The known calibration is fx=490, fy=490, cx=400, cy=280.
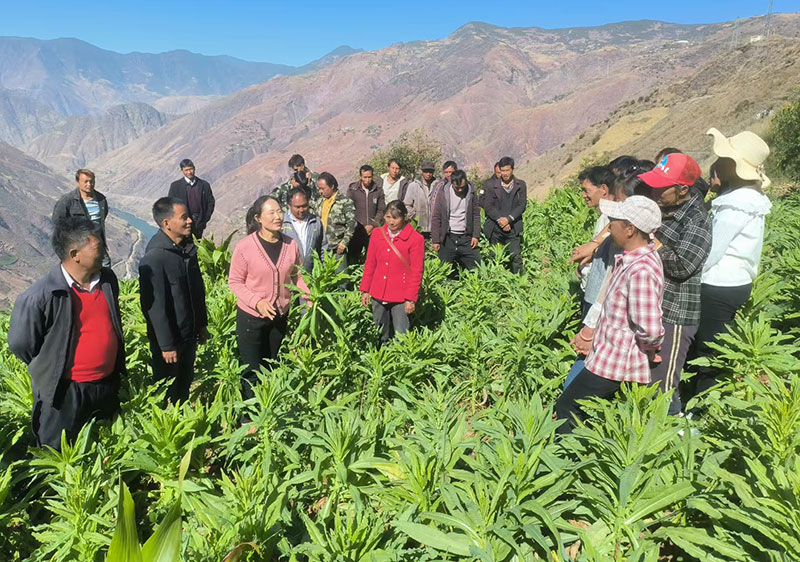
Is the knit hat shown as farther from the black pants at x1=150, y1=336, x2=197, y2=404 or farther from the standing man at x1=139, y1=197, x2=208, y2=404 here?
the black pants at x1=150, y1=336, x2=197, y2=404

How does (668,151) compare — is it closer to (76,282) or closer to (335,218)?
(335,218)

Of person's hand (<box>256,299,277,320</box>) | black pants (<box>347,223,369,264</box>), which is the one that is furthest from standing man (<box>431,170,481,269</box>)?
person's hand (<box>256,299,277,320</box>)

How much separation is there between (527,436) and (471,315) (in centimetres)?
261

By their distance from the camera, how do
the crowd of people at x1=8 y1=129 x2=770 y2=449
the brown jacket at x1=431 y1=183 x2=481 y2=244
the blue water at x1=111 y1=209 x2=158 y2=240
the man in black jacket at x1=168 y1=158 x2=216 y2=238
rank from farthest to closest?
the blue water at x1=111 y1=209 x2=158 y2=240, the man in black jacket at x1=168 y1=158 x2=216 y2=238, the brown jacket at x1=431 y1=183 x2=481 y2=244, the crowd of people at x1=8 y1=129 x2=770 y2=449

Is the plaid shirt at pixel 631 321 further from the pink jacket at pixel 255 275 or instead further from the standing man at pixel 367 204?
the standing man at pixel 367 204

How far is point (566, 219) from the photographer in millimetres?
9078

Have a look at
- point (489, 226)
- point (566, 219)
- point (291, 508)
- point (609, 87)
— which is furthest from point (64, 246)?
point (609, 87)

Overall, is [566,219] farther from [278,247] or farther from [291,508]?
[291,508]

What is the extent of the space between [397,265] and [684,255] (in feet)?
7.66

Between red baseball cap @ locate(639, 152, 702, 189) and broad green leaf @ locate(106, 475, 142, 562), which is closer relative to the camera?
broad green leaf @ locate(106, 475, 142, 562)

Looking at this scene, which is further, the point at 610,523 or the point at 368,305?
the point at 368,305

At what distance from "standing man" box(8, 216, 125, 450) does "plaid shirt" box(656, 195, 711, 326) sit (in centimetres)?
326

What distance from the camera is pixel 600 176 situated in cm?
352

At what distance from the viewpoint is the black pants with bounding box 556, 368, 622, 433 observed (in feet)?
8.59
